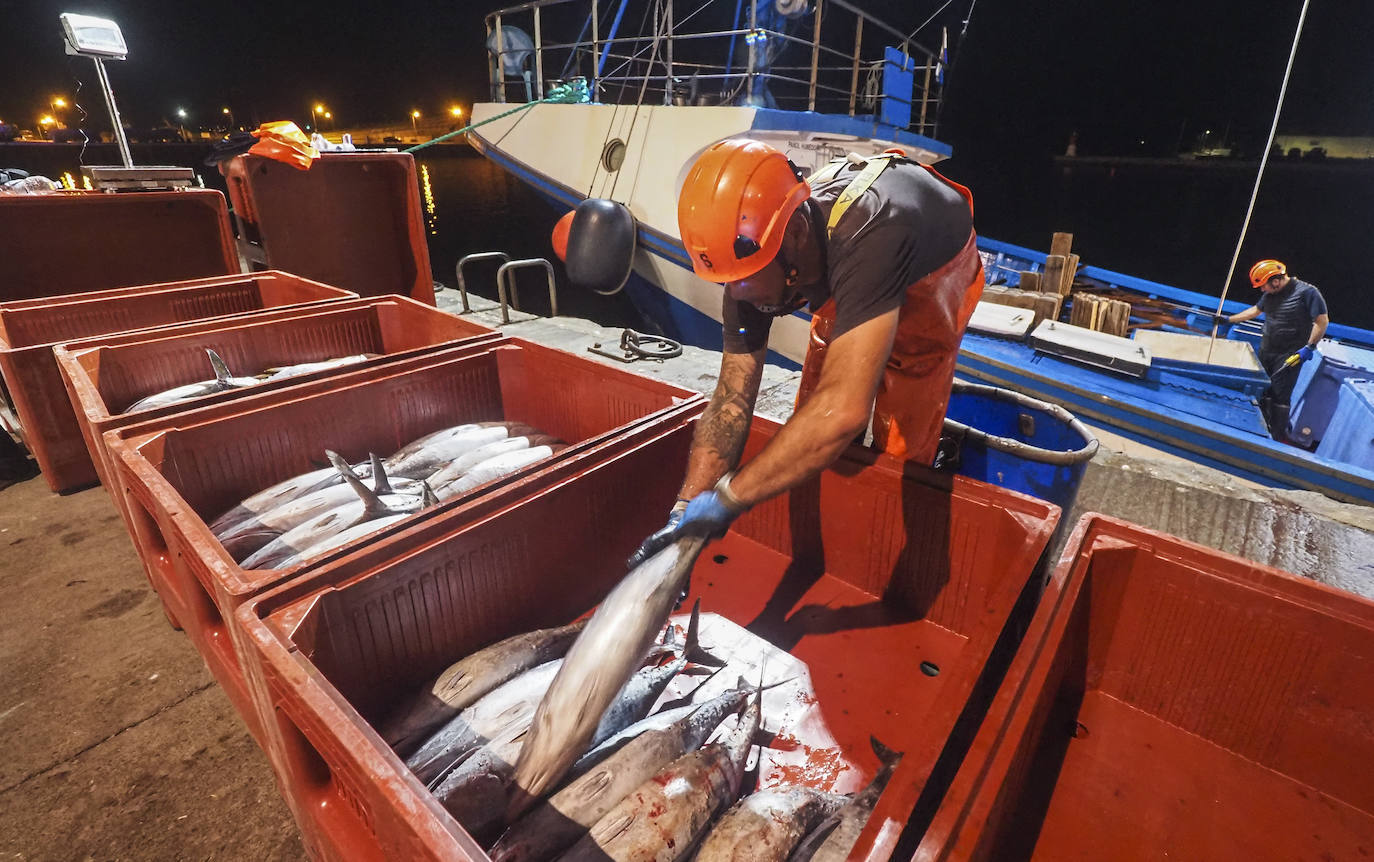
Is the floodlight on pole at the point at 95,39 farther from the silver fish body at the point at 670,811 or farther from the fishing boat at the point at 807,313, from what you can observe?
the silver fish body at the point at 670,811

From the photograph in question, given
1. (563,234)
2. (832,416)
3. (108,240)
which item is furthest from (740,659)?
(563,234)

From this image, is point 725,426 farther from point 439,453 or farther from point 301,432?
point 301,432

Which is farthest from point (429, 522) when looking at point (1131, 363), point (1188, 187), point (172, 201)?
point (1188, 187)

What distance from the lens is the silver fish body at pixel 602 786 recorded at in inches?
55.2

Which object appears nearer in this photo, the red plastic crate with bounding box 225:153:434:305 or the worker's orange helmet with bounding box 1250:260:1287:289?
the red plastic crate with bounding box 225:153:434:305

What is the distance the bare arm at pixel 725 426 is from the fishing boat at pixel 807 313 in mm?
5048

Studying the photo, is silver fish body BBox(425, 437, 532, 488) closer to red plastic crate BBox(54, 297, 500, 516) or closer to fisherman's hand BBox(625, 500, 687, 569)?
red plastic crate BBox(54, 297, 500, 516)

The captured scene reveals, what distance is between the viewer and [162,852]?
1809mm

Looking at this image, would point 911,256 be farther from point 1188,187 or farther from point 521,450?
point 1188,187

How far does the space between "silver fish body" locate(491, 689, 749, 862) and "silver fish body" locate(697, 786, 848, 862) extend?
0.71 ft

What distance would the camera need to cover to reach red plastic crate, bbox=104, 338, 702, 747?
5.72 feet

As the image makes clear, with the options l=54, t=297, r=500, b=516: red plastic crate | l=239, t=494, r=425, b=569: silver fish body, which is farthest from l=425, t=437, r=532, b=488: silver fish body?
l=54, t=297, r=500, b=516: red plastic crate

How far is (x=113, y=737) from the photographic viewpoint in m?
2.15

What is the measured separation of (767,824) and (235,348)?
3.87 m
